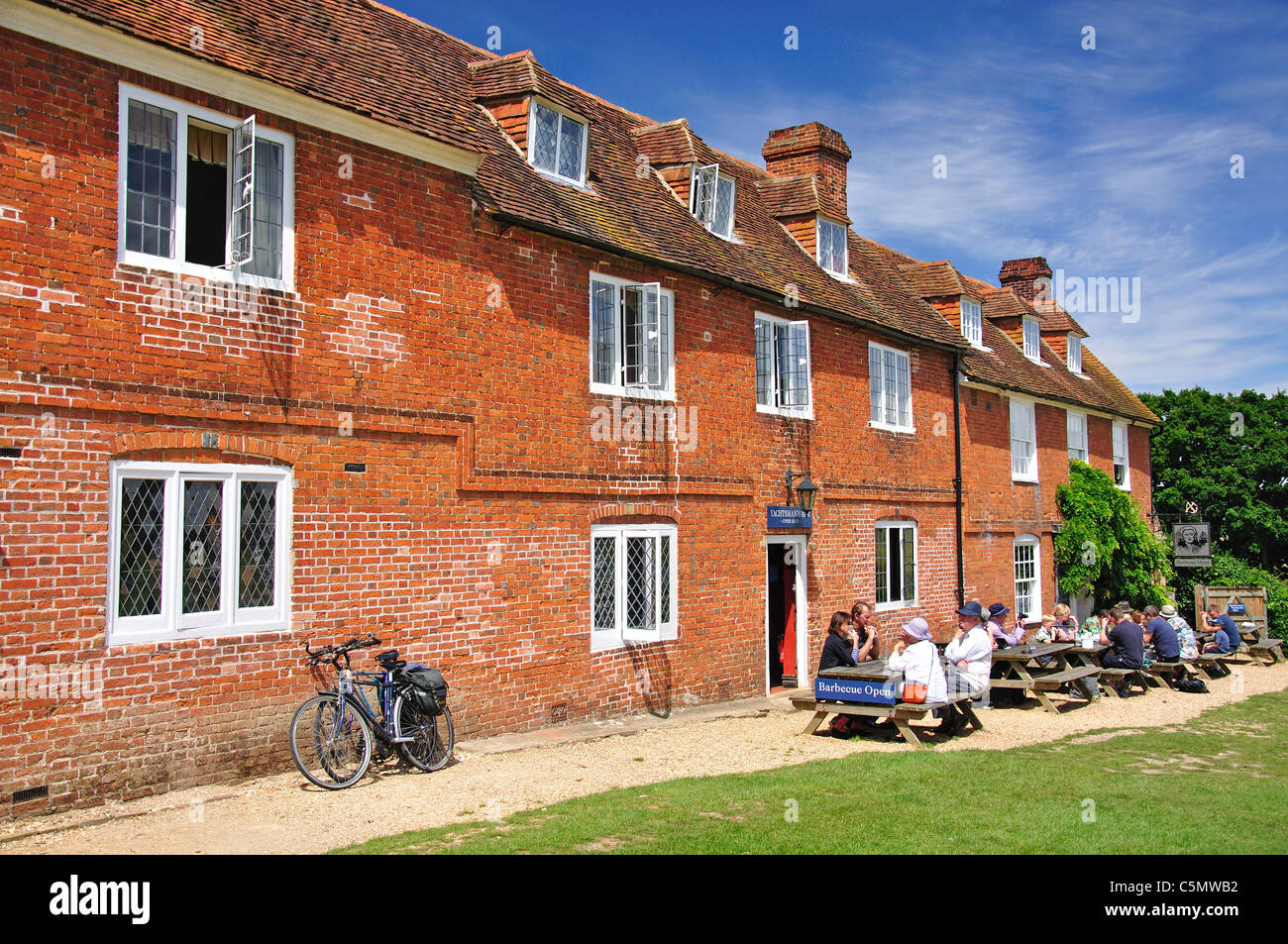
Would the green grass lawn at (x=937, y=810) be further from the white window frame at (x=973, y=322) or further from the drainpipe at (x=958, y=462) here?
the white window frame at (x=973, y=322)

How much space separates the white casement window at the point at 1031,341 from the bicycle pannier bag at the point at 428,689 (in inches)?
856

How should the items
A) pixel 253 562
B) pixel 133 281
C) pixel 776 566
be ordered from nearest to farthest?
1. pixel 133 281
2. pixel 253 562
3. pixel 776 566

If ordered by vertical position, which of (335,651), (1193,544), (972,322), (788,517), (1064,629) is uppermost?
(972,322)

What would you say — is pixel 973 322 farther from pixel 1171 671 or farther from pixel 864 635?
pixel 864 635

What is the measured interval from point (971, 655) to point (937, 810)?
475 cm

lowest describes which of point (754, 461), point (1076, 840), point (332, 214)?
point (1076, 840)

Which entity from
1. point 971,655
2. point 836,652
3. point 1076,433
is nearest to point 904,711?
point 836,652

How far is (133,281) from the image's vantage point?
8.17 metres

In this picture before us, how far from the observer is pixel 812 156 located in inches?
789

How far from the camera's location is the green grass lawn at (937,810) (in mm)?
6934

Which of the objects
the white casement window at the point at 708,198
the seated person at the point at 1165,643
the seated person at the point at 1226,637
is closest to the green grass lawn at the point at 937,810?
the seated person at the point at 1165,643

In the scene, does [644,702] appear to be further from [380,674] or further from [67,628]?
[67,628]

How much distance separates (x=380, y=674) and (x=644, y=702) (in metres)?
4.51
